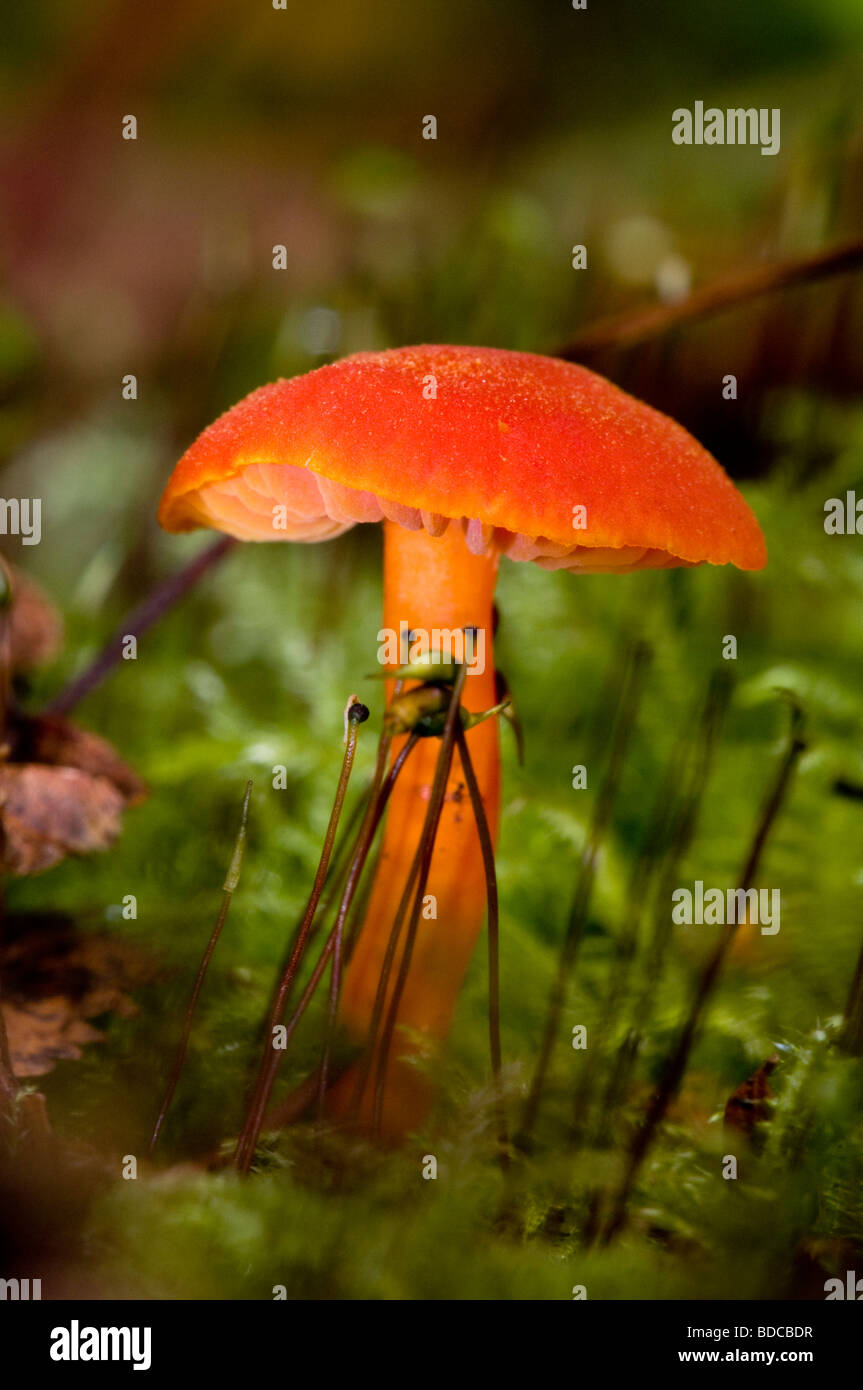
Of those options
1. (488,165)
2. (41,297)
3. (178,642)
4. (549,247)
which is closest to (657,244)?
(549,247)

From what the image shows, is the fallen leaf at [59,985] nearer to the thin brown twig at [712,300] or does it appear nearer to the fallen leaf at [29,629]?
the fallen leaf at [29,629]

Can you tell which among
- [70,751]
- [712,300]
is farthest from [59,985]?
[712,300]

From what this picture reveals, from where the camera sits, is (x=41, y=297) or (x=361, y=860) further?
(x=41, y=297)

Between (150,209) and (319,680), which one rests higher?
(150,209)

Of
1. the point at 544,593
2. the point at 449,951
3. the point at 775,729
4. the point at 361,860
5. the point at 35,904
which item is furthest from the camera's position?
the point at 544,593

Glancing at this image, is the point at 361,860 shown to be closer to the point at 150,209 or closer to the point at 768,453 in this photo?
the point at 768,453

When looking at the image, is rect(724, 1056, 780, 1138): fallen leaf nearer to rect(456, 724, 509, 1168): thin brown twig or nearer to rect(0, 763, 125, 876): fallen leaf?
rect(456, 724, 509, 1168): thin brown twig

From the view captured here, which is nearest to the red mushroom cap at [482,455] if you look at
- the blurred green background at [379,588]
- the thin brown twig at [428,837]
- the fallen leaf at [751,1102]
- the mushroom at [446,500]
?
the mushroom at [446,500]

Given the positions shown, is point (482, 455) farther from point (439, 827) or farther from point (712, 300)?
point (712, 300)

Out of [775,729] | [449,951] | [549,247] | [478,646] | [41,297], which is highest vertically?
[41,297]
